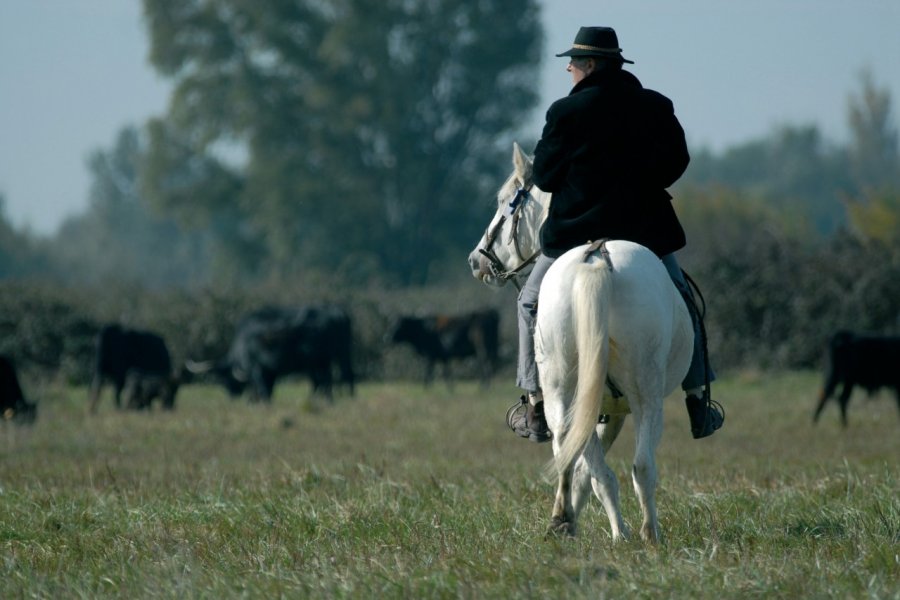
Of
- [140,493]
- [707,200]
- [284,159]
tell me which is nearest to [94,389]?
[140,493]

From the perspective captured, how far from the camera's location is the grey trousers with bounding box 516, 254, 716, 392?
6.98 metres

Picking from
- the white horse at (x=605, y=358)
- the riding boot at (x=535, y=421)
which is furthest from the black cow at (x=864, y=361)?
→ the white horse at (x=605, y=358)

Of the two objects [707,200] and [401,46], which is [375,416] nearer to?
[401,46]

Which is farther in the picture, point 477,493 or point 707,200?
point 707,200

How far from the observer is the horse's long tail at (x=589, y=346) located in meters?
6.12

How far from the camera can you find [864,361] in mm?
19406

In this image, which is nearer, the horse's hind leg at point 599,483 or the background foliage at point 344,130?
the horse's hind leg at point 599,483

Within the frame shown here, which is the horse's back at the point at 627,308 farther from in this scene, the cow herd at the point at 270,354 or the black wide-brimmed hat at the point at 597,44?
the cow herd at the point at 270,354

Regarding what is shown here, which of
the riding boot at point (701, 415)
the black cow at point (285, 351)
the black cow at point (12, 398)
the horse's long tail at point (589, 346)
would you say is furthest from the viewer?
the black cow at point (285, 351)

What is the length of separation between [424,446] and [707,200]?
76313mm

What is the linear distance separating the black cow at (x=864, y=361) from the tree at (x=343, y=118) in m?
39.6

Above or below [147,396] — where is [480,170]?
above

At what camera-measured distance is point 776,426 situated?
17875 millimetres

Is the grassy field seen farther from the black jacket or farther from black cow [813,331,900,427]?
black cow [813,331,900,427]
